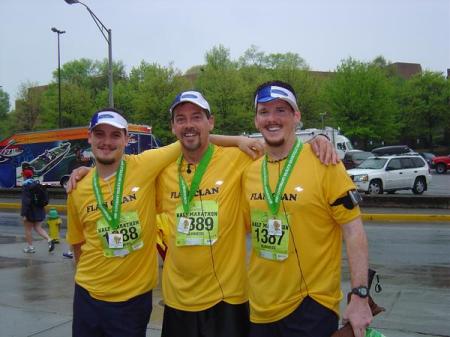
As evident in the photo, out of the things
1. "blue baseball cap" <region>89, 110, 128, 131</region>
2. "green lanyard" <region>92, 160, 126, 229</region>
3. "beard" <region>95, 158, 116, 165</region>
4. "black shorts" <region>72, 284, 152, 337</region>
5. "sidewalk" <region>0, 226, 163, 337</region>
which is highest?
"blue baseball cap" <region>89, 110, 128, 131</region>

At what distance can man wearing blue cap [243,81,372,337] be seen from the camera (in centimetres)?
285

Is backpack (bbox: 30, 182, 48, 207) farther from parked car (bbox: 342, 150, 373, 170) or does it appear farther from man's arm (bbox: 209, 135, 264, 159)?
parked car (bbox: 342, 150, 373, 170)

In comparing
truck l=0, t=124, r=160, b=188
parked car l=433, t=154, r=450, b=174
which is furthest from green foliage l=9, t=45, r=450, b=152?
truck l=0, t=124, r=160, b=188

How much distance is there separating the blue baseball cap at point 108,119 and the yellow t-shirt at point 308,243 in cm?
120

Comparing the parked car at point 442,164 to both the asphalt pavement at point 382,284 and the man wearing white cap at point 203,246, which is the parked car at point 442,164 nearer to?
the asphalt pavement at point 382,284

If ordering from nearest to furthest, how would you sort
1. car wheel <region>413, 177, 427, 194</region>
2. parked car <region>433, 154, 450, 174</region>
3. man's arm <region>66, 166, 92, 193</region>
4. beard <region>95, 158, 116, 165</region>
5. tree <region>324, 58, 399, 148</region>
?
beard <region>95, 158, 116, 165</region> < man's arm <region>66, 166, 92, 193</region> < car wheel <region>413, 177, 427, 194</region> < parked car <region>433, 154, 450, 174</region> < tree <region>324, 58, 399, 148</region>

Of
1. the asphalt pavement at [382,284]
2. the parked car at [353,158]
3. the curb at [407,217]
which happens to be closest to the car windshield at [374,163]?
the curb at [407,217]

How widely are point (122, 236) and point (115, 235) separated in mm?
45

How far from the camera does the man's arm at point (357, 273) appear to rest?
271 cm

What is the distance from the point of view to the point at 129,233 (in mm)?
3359

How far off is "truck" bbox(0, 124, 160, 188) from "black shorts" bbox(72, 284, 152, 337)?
889 inches

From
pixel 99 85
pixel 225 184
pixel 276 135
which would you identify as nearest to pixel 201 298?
pixel 225 184

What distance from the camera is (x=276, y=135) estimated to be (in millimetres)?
3064

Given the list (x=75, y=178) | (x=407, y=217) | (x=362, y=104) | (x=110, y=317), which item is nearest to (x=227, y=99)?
(x=362, y=104)
